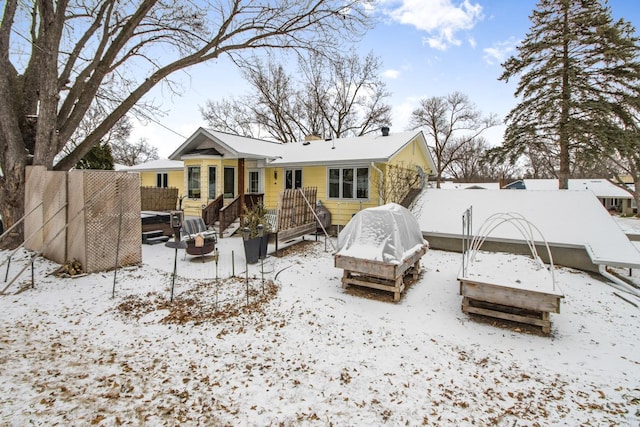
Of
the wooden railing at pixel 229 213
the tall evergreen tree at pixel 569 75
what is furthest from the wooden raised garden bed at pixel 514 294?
the tall evergreen tree at pixel 569 75

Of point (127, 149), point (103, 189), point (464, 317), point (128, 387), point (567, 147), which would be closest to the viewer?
point (128, 387)

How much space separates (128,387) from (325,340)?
233cm

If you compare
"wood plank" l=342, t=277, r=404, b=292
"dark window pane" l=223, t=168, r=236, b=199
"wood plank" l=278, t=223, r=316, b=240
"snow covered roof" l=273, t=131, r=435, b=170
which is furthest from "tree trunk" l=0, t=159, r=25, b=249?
"wood plank" l=342, t=277, r=404, b=292

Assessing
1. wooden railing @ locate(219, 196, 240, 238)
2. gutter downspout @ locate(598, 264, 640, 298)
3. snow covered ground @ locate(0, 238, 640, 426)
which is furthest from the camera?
wooden railing @ locate(219, 196, 240, 238)

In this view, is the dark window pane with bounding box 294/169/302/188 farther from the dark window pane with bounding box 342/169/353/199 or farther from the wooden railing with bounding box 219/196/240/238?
the wooden railing with bounding box 219/196/240/238

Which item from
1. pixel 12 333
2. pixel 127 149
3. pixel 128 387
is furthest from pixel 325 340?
pixel 127 149

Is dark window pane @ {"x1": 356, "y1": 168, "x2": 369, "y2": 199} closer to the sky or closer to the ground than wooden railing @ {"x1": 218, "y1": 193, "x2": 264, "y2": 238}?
closer to the sky

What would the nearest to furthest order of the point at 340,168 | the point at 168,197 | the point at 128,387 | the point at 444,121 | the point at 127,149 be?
the point at 128,387
the point at 340,168
the point at 168,197
the point at 444,121
the point at 127,149

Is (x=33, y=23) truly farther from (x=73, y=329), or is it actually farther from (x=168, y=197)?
(x=73, y=329)

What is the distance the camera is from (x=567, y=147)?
610 inches

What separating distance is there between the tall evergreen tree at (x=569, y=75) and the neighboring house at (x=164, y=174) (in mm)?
19317

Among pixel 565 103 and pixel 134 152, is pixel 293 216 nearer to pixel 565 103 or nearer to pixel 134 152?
pixel 565 103

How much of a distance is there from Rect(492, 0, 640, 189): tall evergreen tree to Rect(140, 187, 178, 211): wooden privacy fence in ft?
60.9

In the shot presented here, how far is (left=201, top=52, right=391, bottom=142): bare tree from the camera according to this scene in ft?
87.3
